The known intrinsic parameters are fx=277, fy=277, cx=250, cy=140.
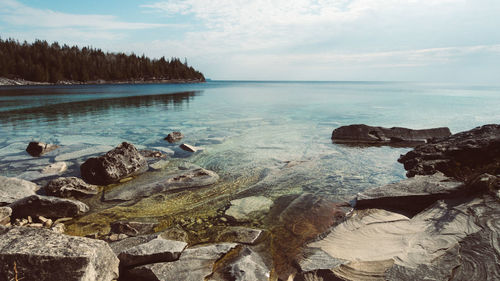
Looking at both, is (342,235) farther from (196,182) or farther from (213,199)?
(196,182)

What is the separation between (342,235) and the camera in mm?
5699

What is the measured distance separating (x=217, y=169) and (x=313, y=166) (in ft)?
12.6

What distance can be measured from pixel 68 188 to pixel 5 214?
1.81m

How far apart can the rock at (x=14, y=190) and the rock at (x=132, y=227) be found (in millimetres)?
3258

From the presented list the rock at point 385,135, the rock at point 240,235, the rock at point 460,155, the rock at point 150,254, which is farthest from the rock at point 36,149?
the rock at point 460,155

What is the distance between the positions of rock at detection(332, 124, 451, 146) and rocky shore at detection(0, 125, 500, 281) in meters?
6.42

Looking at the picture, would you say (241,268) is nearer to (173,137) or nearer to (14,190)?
(14,190)

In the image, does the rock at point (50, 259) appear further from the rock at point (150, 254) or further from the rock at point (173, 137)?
the rock at point (173, 137)

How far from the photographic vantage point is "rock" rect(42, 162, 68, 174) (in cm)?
1018

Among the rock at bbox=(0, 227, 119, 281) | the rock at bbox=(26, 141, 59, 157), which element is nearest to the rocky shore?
the rock at bbox=(0, 227, 119, 281)

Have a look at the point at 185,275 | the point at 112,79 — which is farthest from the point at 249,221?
the point at 112,79

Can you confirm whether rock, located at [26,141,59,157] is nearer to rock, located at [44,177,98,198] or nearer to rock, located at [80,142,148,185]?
rock, located at [80,142,148,185]

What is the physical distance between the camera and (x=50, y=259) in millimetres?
3688

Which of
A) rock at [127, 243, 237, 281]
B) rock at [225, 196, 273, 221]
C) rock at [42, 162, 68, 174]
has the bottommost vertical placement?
rock at [225, 196, 273, 221]
